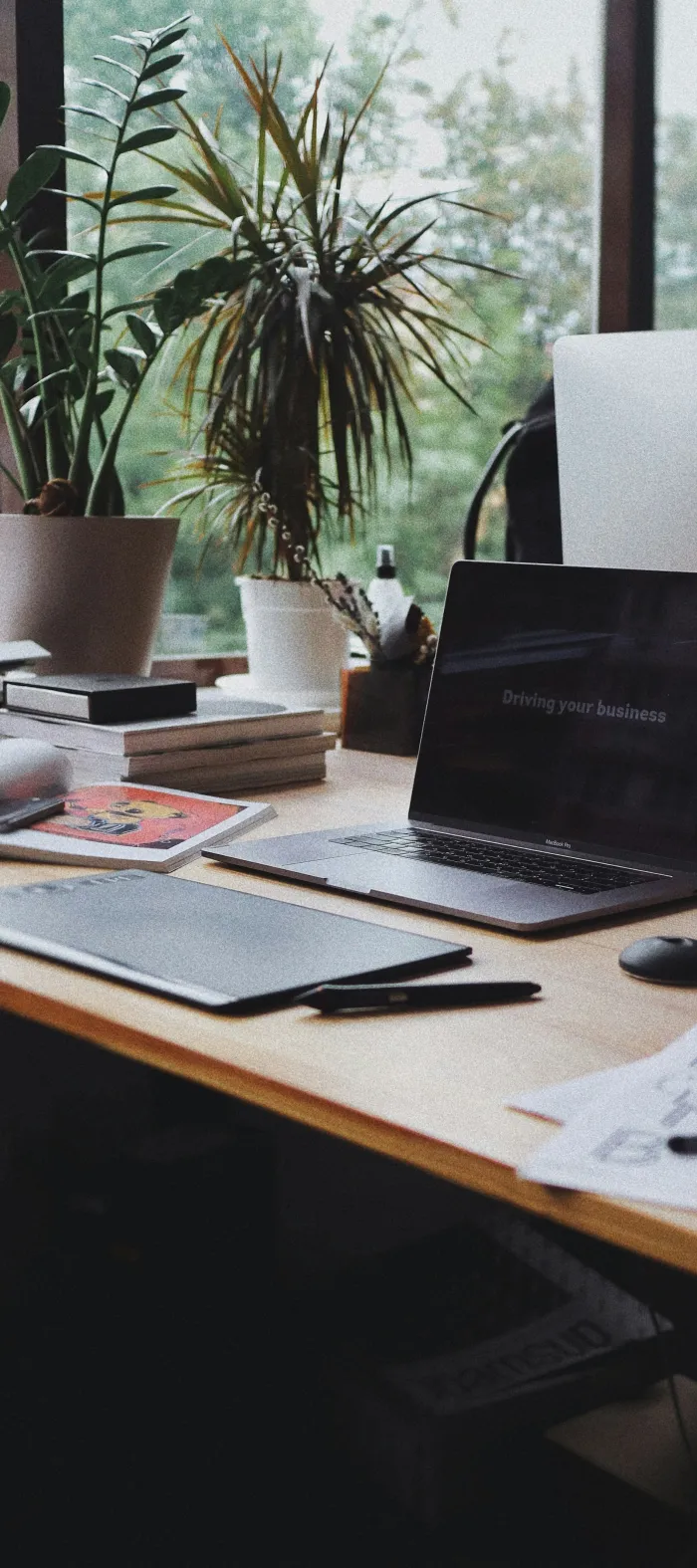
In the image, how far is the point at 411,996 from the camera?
0.85 metres

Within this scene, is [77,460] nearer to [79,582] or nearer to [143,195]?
[79,582]

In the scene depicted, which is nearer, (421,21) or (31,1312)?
(31,1312)

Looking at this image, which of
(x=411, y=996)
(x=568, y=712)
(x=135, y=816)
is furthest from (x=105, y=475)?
(x=411, y=996)

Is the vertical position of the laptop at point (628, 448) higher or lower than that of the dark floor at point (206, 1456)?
higher

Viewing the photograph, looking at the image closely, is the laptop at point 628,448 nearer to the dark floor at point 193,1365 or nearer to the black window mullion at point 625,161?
the dark floor at point 193,1365

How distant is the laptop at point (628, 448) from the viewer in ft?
4.35

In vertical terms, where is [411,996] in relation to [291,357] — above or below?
below

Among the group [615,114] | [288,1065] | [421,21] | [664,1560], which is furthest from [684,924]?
[615,114]

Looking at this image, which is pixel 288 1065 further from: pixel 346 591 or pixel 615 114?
pixel 615 114

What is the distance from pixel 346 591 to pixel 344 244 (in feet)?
2.15

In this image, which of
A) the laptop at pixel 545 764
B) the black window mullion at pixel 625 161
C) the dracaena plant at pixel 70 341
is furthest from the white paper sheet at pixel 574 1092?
the black window mullion at pixel 625 161

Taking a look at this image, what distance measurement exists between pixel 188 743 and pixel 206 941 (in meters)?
0.56

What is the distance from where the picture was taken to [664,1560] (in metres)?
1.18

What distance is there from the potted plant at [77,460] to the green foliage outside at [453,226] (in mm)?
302
